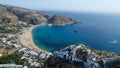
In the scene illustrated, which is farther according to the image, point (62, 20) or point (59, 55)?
point (62, 20)

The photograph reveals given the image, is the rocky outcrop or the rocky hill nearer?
the rocky hill

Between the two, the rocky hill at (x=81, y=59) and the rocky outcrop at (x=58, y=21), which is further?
the rocky outcrop at (x=58, y=21)

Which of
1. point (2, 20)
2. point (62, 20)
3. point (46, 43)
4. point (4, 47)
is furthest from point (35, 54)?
point (62, 20)

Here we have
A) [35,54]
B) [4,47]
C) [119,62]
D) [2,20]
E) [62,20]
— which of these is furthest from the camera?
[62,20]

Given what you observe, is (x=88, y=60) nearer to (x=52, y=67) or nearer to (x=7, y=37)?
(x=52, y=67)

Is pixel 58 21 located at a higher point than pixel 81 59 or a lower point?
lower

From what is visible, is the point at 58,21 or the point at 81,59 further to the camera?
the point at 58,21

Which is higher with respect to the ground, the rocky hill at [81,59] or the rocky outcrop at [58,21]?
the rocky hill at [81,59]

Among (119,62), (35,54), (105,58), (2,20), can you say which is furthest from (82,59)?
(2,20)

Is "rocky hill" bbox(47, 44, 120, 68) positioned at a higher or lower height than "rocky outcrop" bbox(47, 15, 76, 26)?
higher

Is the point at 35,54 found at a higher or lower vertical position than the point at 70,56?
lower

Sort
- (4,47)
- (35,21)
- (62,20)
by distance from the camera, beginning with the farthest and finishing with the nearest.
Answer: (62,20), (35,21), (4,47)
